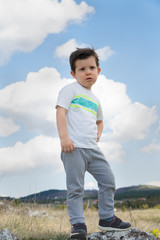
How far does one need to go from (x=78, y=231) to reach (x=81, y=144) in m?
0.96

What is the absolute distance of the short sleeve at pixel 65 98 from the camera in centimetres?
349

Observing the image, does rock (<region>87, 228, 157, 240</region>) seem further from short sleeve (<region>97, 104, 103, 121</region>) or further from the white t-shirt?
short sleeve (<region>97, 104, 103, 121</region>)

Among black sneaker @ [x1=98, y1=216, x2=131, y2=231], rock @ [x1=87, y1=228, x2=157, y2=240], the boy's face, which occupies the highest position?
the boy's face

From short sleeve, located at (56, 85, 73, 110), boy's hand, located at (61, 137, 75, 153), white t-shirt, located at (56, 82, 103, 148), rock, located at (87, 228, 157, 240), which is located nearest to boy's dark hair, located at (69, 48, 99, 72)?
white t-shirt, located at (56, 82, 103, 148)

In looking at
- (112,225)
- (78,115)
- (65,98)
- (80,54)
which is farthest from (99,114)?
(112,225)

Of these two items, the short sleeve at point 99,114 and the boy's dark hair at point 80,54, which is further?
the short sleeve at point 99,114

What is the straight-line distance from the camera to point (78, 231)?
335cm

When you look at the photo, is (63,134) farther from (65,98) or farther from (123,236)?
(123,236)

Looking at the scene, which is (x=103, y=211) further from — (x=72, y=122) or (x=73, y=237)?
(x=72, y=122)

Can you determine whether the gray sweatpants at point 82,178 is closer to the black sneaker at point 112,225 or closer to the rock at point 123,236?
the black sneaker at point 112,225

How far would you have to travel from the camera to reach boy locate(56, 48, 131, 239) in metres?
3.42

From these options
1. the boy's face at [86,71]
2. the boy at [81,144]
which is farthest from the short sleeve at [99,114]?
the boy's face at [86,71]

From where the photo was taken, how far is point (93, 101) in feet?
12.4

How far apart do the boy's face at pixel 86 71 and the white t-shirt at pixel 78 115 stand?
0.09m
